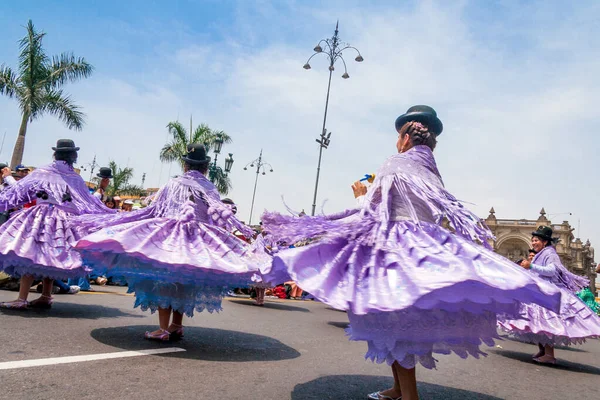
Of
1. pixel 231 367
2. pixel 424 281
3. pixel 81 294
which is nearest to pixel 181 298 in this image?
pixel 231 367

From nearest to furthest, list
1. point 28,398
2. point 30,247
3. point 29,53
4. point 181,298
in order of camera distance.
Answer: point 28,398 → point 181,298 → point 30,247 → point 29,53

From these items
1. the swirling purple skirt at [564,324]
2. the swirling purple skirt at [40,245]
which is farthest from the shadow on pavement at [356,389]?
the swirling purple skirt at [40,245]

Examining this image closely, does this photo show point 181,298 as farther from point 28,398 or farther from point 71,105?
point 71,105

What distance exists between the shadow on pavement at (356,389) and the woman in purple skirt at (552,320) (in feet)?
8.07

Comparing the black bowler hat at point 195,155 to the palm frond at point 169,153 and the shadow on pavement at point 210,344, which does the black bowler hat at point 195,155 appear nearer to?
the shadow on pavement at point 210,344

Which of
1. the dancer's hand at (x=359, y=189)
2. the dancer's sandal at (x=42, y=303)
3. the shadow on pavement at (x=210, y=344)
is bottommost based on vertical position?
the shadow on pavement at (x=210, y=344)

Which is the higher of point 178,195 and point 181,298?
point 178,195

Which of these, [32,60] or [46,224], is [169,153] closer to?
[32,60]

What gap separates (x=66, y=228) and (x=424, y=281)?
175 inches

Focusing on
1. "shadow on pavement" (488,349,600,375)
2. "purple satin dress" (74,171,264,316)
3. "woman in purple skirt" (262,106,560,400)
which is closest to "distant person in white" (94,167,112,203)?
"purple satin dress" (74,171,264,316)

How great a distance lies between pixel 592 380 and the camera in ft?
18.3

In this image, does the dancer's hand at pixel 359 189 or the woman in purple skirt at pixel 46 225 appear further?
the woman in purple skirt at pixel 46 225

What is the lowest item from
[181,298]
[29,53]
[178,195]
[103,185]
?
[181,298]

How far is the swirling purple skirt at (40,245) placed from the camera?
5.02 m
